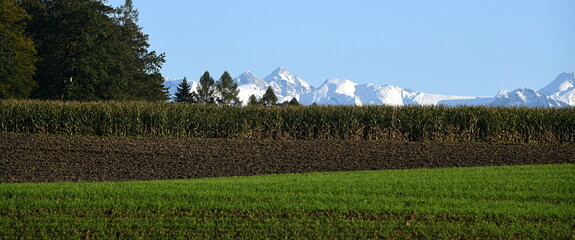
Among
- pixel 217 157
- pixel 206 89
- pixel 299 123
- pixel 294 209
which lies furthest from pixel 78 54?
pixel 206 89

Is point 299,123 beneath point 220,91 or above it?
beneath

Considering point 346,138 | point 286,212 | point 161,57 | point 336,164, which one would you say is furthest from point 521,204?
point 161,57

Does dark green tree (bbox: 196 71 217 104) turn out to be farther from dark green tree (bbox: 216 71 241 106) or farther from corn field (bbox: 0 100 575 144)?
corn field (bbox: 0 100 575 144)

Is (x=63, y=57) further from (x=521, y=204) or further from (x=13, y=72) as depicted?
(x=521, y=204)

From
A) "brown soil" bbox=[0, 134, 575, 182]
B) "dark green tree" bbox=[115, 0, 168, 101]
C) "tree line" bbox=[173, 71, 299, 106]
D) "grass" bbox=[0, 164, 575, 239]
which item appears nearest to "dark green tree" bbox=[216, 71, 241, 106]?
"tree line" bbox=[173, 71, 299, 106]

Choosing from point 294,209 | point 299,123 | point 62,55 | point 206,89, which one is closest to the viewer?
point 294,209

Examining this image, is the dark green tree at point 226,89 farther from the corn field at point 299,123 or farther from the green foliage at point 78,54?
the corn field at point 299,123

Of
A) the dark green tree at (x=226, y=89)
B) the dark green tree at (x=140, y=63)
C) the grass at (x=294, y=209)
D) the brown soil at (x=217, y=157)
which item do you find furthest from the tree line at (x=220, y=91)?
the grass at (x=294, y=209)

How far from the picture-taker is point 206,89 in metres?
105

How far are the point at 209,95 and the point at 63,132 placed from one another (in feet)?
251

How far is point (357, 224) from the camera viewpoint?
31.1 ft

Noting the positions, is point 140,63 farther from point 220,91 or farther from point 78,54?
point 220,91

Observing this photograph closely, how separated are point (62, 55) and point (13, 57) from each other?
330 inches

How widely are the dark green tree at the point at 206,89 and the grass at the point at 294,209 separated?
3607 inches
